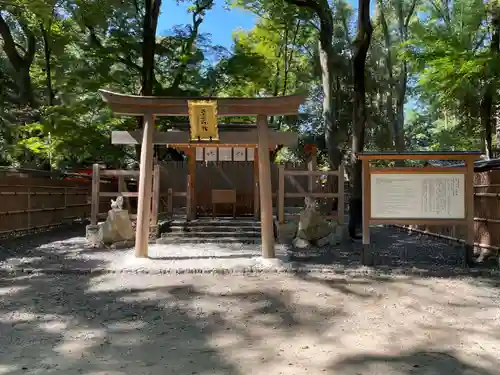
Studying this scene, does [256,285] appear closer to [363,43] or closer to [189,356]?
[189,356]

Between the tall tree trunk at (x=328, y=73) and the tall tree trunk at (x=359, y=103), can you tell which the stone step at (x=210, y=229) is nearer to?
the tall tree trunk at (x=359, y=103)

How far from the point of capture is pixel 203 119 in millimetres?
8203

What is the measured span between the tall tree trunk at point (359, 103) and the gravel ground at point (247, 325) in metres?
4.87

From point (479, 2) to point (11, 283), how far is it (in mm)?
12435

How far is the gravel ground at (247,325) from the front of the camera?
12.1 feet

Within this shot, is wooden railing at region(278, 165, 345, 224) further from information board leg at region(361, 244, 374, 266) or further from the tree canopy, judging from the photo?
information board leg at region(361, 244, 374, 266)

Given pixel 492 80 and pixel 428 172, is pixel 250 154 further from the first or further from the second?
pixel 428 172

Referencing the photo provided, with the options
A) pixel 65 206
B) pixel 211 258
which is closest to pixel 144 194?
pixel 211 258

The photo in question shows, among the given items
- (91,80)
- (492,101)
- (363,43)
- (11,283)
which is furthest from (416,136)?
(11,283)

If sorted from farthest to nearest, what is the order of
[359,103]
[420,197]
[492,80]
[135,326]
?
1. [359,103]
2. [492,80]
3. [420,197]
4. [135,326]

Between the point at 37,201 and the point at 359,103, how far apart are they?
965cm

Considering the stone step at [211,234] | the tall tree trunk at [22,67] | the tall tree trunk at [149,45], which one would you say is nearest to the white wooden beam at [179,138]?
the stone step at [211,234]

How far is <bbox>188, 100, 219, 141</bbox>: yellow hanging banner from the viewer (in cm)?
812

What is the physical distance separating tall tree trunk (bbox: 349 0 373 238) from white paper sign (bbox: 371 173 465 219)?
359 centimetres
